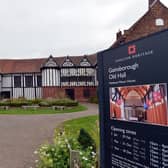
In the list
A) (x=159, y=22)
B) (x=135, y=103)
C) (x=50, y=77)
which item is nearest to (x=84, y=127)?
(x=135, y=103)

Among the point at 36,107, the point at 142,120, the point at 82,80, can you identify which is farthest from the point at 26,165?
the point at 82,80

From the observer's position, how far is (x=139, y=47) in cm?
338

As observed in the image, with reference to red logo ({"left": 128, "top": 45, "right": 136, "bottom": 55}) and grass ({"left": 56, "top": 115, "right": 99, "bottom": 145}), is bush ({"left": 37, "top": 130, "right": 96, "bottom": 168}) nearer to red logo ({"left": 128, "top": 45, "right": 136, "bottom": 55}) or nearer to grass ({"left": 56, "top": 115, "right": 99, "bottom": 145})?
grass ({"left": 56, "top": 115, "right": 99, "bottom": 145})

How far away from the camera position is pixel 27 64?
5366 centimetres

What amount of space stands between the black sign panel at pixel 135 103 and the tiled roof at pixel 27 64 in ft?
151

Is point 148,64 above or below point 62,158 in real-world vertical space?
above

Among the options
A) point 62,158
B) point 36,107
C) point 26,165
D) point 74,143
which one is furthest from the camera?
point 36,107

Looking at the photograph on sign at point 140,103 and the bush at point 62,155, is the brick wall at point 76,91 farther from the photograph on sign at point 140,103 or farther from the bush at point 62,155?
the photograph on sign at point 140,103

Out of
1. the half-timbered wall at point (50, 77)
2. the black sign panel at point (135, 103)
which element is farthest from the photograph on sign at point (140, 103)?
the half-timbered wall at point (50, 77)

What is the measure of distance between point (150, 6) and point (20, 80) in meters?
21.1

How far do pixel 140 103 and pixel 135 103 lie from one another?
10cm

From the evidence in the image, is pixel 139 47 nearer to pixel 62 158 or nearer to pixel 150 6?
pixel 62 158

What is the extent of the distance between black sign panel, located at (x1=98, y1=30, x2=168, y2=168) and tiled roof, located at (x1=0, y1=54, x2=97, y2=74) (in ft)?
151

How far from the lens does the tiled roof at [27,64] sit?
168 ft
